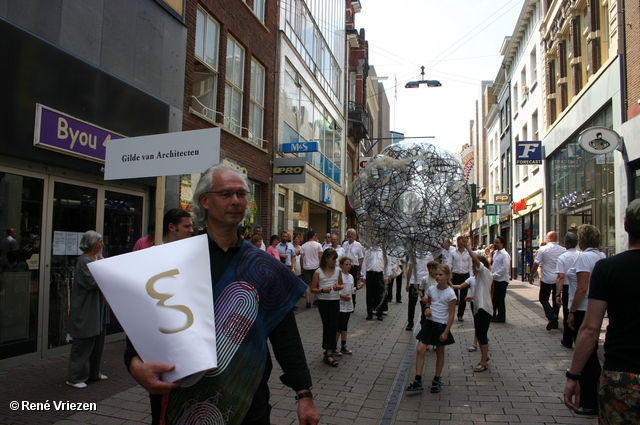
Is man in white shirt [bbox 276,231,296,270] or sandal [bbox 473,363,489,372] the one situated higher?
man in white shirt [bbox 276,231,296,270]

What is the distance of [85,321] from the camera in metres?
5.37

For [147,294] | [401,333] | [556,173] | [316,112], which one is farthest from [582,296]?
[316,112]

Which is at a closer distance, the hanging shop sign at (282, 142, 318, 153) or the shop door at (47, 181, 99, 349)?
the shop door at (47, 181, 99, 349)

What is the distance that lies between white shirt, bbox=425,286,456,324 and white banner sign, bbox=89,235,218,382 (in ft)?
14.2

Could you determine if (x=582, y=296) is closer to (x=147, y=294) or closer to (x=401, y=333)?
(x=401, y=333)

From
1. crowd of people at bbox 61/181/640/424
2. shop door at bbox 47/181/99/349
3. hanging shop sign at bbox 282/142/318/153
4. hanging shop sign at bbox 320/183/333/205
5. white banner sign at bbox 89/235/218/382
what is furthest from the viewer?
hanging shop sign at bbox 320/183/333/205

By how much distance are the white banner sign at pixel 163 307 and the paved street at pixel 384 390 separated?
119 inches

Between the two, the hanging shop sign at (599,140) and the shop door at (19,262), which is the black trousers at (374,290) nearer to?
the hanging shop sign at (599,140)

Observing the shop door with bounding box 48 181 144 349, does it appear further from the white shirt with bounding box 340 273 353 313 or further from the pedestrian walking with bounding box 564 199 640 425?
the pedestrian walking with bounding box 564 199 640 425

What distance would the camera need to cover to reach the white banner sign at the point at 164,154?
15.6 ft

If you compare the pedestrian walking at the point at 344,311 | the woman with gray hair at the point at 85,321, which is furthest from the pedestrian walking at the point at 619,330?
the woman with gray hair at the point at 85,321

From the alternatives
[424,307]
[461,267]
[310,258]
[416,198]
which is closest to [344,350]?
[424,307]

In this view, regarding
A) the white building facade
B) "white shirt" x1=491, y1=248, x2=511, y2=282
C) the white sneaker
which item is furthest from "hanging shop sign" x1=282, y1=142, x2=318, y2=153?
the white sneaker

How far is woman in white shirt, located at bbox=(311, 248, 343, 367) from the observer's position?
21.9 feet
